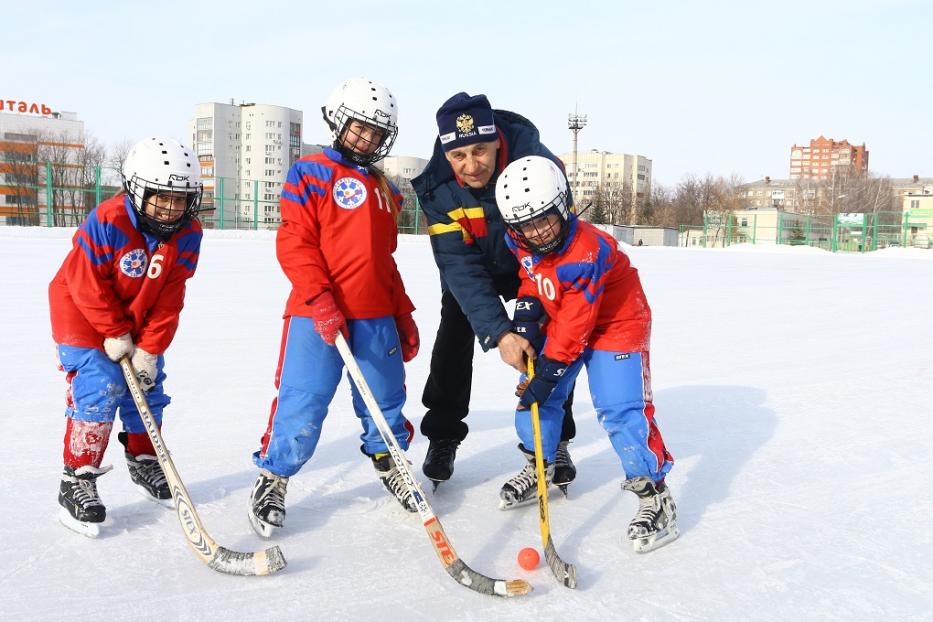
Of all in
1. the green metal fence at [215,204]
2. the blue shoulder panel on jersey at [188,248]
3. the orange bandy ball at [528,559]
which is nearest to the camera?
the orange bandy ball at [528,559]

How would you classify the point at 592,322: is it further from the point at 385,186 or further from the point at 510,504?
the point at 385,186

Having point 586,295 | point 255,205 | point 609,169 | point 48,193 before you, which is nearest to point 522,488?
point 586,295

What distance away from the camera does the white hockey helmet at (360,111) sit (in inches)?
99.9

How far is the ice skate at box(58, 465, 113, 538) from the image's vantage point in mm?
2408

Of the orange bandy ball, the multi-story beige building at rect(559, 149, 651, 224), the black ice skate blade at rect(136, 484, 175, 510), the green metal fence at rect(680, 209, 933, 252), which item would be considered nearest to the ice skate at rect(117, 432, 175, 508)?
the black ice skate blade at rect(136, 484, 175, 510)

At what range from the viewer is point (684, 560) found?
2338 millimetres

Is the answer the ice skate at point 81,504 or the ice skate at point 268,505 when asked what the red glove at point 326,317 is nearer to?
the ice skate at point 268,505

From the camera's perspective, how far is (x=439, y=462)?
2.97m

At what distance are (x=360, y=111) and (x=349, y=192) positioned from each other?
28 centimetres

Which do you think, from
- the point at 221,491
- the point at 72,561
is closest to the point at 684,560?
the point at 221,491

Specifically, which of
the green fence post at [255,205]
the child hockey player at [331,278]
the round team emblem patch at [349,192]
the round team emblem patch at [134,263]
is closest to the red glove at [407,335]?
the child hockey player at [331,278]

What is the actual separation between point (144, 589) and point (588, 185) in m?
93.7

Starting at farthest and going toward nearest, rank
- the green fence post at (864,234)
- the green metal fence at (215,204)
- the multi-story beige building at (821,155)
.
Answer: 1. the multi-story beige building at (821,155)
2. the green fence post at (864,234)
3. the green metal fence at (215,204)

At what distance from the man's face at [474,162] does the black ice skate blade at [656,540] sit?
140cm
